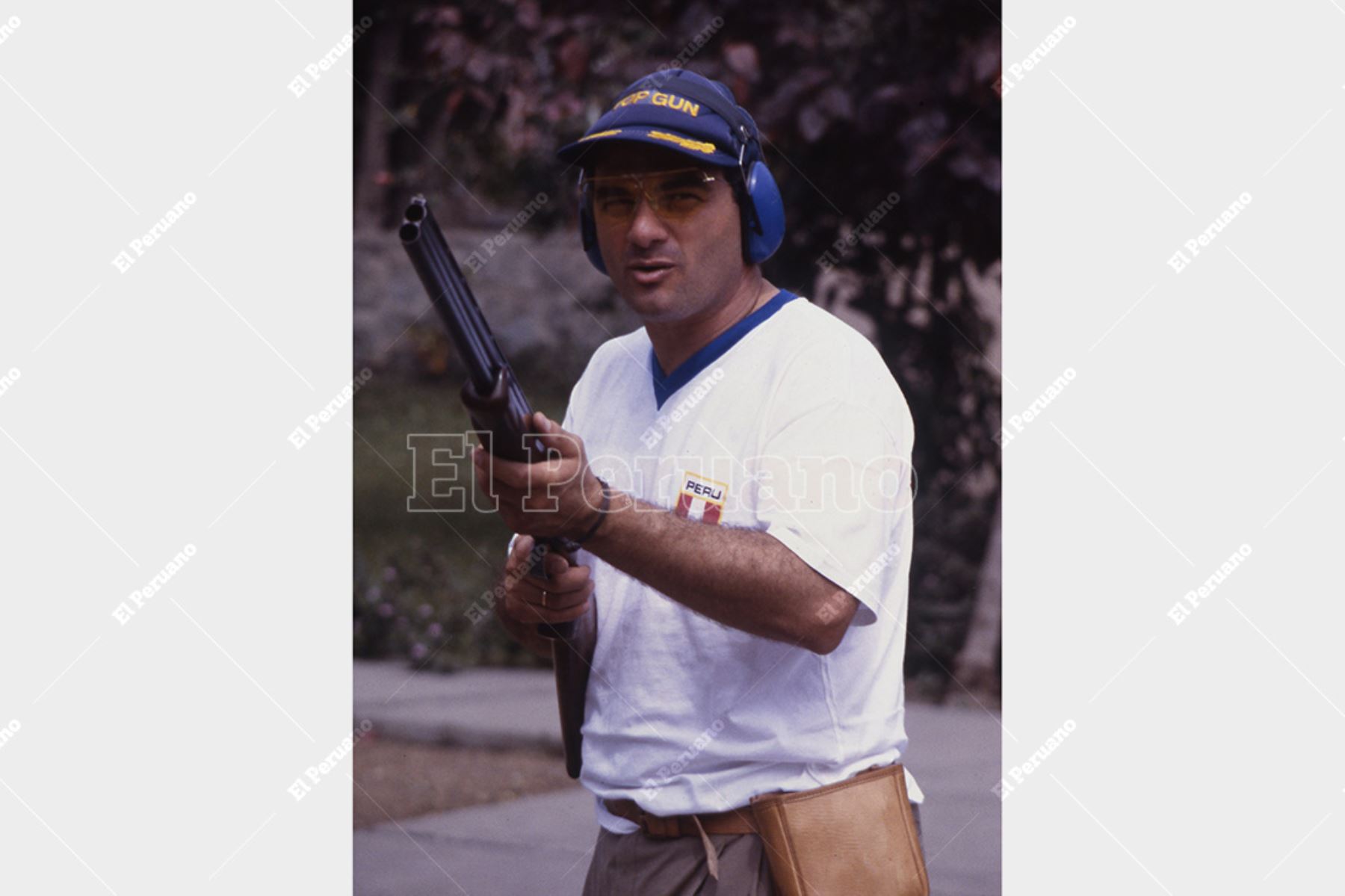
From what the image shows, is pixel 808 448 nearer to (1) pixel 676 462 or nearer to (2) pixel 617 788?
(1) pixel 676 462

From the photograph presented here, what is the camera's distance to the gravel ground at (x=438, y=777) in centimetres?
580

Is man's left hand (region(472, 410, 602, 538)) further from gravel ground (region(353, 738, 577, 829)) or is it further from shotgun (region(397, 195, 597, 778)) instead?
gravel ground (region(353, 738, 577, 829))

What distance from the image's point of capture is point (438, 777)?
20.3ft

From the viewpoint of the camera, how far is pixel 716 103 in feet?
8.43

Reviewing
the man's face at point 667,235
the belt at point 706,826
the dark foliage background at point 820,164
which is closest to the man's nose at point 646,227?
the man's face at point 667,235

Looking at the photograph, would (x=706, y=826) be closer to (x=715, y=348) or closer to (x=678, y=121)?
(x=715, y=348)

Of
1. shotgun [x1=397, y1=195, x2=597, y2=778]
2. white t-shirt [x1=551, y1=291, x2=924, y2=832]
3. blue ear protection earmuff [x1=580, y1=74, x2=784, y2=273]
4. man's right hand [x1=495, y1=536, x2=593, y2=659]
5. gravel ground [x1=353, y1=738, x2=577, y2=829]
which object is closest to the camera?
shotgun [x1=397, y1=195, x2=597, y2=778]

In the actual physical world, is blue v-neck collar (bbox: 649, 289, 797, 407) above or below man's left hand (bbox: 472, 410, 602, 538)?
above

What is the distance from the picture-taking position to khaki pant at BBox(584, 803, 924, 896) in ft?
7.68

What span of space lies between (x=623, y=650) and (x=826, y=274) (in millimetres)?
4145

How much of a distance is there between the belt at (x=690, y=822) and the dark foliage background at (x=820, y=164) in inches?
125

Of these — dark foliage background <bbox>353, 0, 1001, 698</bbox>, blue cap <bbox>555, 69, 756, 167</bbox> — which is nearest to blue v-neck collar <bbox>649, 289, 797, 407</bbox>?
Result: blue cap <bbox>555, 69, 756, 167</bbox>

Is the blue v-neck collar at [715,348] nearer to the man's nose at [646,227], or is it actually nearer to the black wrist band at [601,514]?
the man's nose at [646,227]

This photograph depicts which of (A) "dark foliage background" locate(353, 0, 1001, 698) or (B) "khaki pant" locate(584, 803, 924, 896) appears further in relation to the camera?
(A) "dark foliage background" locate(353, 0, 1001, 698)
